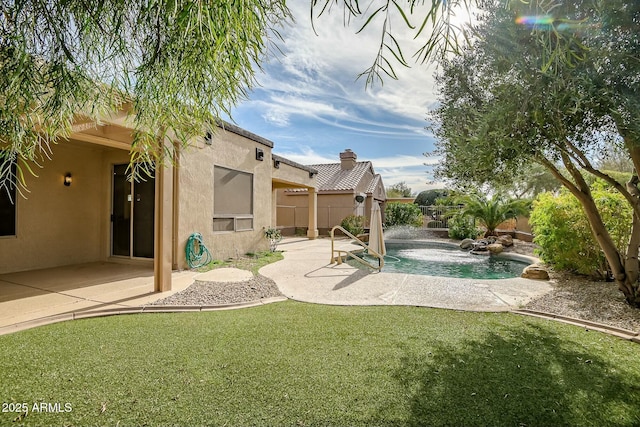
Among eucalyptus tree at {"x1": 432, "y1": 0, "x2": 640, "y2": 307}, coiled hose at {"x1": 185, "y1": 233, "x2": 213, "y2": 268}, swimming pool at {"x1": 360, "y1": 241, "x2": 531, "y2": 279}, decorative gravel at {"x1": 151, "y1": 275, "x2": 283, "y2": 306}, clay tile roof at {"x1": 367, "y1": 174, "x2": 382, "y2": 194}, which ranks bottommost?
swimming pool at {"x1": 360, "y1": 241, "x2": 531, "y2": 279}

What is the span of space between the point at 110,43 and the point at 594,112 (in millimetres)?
4863

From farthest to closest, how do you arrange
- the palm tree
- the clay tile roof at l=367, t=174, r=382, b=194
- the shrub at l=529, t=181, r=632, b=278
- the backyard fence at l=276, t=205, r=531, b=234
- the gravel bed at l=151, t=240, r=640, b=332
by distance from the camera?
the clay tile roof at l=367, t=174, r=382, b=194 < the backyard fence at l=276, t=205, r=531, b=234 < the palm tree < the shrub at l=529, t=181, r=632, b=278 < the gravel bed at l=151, t=240, r=640, b=332

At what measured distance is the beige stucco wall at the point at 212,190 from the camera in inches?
337

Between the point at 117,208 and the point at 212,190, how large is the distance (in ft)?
8.88

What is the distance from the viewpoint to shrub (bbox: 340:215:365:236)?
19.4m

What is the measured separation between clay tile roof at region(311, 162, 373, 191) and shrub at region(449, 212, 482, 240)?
664cm

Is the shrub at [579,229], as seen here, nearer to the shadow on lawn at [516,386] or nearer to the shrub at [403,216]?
the shadow on lawn at [516,386]

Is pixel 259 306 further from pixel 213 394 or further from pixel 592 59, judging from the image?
pixel 592 59

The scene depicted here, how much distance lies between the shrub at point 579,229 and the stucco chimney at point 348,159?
1716 cm

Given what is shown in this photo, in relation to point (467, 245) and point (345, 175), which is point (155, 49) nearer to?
point (467, 245)

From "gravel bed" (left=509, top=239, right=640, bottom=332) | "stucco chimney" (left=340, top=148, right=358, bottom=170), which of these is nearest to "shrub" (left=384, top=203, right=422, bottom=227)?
"stucco chimney" (left=340, top=148, right=358, bottom=170)

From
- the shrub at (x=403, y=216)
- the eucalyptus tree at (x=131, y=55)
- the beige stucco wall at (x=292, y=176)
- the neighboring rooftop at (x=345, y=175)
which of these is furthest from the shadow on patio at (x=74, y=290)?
the shrub at (x=403, y=216)

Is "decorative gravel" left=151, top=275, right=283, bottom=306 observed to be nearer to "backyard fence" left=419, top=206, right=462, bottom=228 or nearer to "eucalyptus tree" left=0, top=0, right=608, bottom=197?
"eucalyptus tree" left=0, top=0, right=608, bottom=197

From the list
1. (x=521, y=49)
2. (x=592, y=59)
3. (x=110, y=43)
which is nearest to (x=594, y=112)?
(x=592, y=59)
